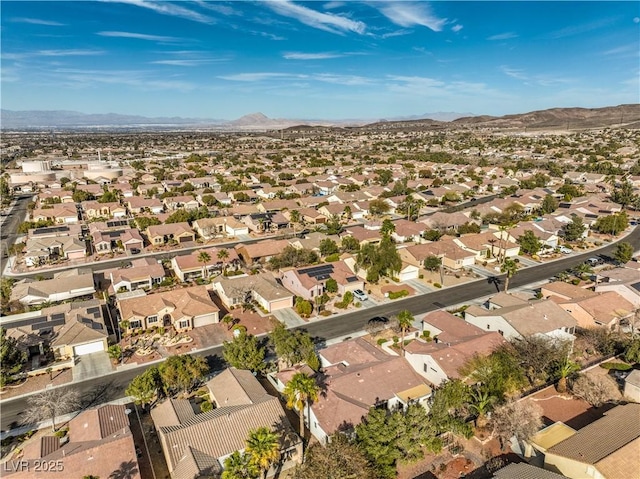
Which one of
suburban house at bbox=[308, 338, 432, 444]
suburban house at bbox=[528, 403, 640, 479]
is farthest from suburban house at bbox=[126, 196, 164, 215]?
suburban house at bbox=[528, 403, 640, 479]

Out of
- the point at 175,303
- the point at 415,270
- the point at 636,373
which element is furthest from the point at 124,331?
the point at 636,373

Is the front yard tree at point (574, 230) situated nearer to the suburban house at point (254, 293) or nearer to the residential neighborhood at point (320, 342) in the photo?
the residential neighborhood at point (320, 342)

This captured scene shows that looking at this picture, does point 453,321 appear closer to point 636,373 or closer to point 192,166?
point 636,373

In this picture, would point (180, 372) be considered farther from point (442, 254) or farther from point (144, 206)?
point (144, 206)

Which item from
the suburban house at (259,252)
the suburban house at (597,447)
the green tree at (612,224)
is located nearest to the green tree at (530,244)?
the green tree at (612,224)

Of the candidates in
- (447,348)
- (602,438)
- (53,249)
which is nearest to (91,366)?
(447,348)
